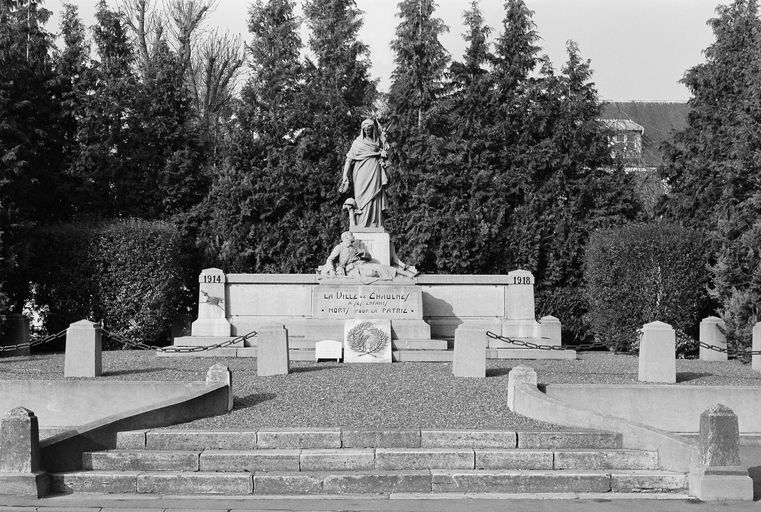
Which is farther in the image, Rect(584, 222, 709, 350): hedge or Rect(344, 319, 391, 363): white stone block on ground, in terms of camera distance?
Rect(584, 222, 709, 350): hedge

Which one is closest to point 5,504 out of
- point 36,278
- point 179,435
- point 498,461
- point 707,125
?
point 179,435

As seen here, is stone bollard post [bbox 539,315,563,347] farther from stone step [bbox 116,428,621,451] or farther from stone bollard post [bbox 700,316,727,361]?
stone step [bbox 116,428,621,451]

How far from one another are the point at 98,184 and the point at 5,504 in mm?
19132

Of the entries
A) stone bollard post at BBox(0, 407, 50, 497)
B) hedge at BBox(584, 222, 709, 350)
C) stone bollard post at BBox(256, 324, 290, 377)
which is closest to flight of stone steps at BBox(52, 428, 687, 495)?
stone bollard post at BBox(0, 407, 50, 497)

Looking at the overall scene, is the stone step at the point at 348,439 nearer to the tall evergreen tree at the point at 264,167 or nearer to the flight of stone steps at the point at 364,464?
the flight of stone steps at the point at 364,464

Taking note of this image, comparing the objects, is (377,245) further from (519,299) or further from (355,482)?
(355,482)

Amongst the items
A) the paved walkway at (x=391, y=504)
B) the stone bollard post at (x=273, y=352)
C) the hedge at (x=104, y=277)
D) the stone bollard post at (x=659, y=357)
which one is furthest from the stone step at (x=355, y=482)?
the hedge at (x=104, y=277)

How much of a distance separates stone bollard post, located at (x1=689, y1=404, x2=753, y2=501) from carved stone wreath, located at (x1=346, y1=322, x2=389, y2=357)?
8738mm

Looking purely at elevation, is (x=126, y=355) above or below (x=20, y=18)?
below

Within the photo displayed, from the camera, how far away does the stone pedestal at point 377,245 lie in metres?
21.9

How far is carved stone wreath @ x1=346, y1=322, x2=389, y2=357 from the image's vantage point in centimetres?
1819

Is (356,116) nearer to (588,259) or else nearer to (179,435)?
(588,259)

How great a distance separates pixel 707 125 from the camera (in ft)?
91.5

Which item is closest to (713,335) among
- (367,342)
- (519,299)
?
(519,299)
